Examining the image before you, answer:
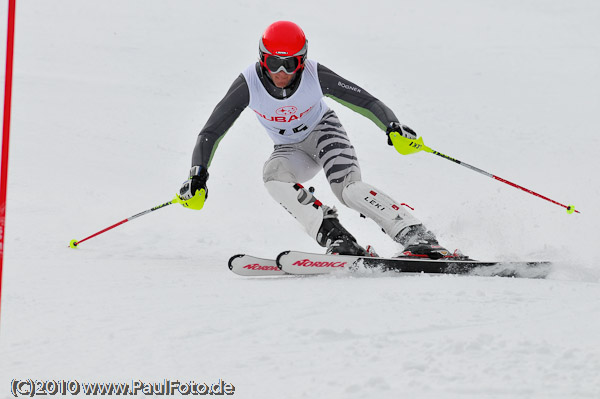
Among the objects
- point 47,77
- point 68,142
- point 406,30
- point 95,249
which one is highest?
point 406,30

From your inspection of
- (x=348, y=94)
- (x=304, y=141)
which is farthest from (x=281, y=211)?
(x=348, y=94)

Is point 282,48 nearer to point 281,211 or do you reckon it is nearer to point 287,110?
point 287,110

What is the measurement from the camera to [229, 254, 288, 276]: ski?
423 cm

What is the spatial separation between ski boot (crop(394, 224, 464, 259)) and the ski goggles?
4.62ft

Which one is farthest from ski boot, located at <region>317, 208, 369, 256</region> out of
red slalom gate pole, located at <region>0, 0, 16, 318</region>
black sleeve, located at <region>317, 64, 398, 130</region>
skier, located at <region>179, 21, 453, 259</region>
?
red slalom gate pole, located at <region>0, 0, 16, 318</region>

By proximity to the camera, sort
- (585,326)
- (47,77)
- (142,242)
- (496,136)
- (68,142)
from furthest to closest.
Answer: (47,77)
(496,136)
(68,142)
(142,242)
(585,326)

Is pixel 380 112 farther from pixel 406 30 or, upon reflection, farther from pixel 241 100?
pixel 406 30

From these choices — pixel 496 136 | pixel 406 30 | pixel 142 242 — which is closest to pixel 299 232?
pixel 142 242

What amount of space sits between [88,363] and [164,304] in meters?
0.83

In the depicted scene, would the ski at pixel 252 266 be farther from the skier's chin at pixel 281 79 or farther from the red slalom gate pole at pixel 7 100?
the red slalom gate pole at pixel 7 100

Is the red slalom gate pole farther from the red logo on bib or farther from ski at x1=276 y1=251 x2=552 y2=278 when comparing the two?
the red logo on bib

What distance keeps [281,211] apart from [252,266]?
9.37 ft

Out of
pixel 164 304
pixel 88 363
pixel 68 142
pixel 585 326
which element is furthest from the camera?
pixel 68 142

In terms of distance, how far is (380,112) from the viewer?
4.93 m
